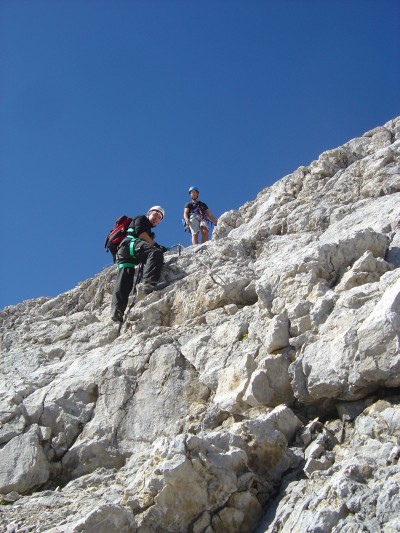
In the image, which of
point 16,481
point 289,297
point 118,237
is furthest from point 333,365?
point 118,237

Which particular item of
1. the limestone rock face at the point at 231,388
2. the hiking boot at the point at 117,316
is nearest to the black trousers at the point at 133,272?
A: the hiking boot at the point at 117,316

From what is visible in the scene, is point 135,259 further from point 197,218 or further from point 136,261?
point 197,218

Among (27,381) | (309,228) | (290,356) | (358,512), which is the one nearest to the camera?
(358,512)

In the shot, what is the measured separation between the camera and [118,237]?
1750cm

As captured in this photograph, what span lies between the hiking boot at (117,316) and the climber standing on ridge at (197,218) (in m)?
6.19

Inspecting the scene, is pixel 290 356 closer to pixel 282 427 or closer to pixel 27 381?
pixel 282 427

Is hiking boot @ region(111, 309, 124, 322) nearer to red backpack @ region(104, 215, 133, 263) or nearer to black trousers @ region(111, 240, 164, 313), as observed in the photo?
black trousers @ region(111, 240, 164, 313)

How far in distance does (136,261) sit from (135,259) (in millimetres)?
60

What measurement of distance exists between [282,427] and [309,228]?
7.82 meters

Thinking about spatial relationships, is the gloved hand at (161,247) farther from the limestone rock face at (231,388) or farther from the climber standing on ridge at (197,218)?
the climber standing on ridge at (197,218)

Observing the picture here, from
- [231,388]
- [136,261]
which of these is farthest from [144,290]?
[231,388]

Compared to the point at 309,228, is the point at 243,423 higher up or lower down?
lower down

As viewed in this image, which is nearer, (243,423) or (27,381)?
(243,423)

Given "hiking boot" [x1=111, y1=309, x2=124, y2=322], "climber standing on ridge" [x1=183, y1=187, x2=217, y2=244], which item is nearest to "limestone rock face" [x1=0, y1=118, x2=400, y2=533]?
"hiking boot" [x1=111, y1=309, x2=124, y2=322]
